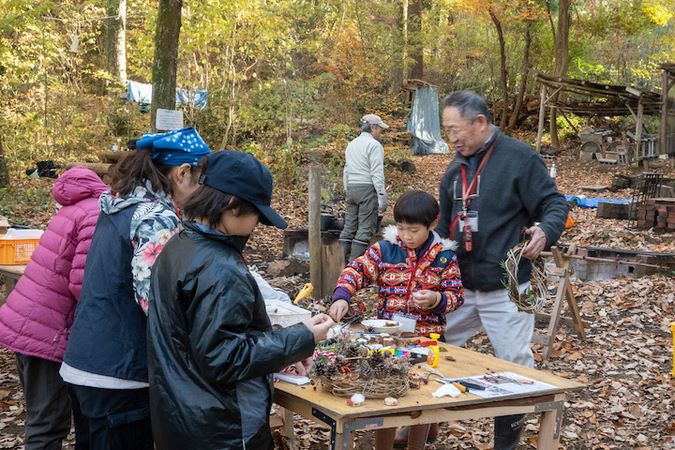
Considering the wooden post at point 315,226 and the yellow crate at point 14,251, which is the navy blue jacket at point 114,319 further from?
the wooden post at point 315,226

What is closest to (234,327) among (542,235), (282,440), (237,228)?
(237,228)

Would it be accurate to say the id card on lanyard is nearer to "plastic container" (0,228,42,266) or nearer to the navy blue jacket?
the navy blue jacket

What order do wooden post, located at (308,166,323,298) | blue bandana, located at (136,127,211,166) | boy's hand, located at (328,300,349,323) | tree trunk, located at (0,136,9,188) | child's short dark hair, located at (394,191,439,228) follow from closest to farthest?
blue bandana, located at (136,127,211,166)
boy's hand, located at (328,300,349,323)
child's short dark hair, located at (394,191,439,228)
wooden post, located at (308,166,323,298)
tree trunk, located at (0,136,9,188)

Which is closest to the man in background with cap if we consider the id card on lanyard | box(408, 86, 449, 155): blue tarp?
the id card on lanyard

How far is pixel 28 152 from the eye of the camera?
15.9 metres

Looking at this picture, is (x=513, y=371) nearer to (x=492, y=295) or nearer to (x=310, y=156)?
(x=492, y=295)

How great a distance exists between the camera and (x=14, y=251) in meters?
5.55

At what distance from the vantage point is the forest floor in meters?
5.14

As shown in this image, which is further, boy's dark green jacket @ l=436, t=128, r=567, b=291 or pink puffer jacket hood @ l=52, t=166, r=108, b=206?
boy's dark green jacket @ l=436, t=128, r=567, b=291

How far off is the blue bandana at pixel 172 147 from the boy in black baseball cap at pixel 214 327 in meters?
0.57

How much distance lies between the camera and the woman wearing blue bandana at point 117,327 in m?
2.82

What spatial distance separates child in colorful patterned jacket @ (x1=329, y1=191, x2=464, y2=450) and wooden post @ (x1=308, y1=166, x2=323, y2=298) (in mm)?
3799

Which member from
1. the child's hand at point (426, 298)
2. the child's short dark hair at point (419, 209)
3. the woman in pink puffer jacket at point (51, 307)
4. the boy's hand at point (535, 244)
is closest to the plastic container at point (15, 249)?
the woman in pink puffer jacket at point (51, 307)

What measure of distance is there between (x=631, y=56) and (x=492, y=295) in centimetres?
3152
